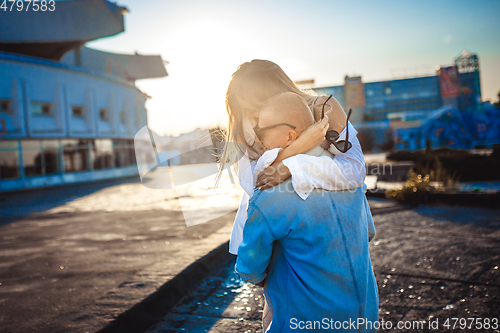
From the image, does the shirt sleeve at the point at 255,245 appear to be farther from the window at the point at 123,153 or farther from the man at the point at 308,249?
the window at the point at 123,153

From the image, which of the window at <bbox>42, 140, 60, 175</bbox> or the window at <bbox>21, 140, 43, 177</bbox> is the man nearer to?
the window at <bbox>21, 140, 43, 177</bbox>

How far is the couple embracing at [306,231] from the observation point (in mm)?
1151

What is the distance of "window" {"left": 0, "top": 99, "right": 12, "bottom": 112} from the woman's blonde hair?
24385 mm

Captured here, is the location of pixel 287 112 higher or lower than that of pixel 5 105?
lower

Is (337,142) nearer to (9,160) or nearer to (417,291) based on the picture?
(417,291)

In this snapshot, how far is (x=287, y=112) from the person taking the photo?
1.23 meters

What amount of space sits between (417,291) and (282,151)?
294 cm

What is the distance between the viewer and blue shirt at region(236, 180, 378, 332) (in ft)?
3.76

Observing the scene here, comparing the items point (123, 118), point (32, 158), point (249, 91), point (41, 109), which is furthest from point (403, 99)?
point (249, 91)

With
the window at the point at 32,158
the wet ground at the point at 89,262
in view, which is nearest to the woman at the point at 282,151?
the wet ground at the point at 89,262

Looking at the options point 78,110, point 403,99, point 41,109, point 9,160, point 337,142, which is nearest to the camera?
point 337,142

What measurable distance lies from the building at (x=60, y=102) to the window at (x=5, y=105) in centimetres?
5

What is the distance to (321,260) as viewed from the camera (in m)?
1.16

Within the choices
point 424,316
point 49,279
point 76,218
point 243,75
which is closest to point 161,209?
point 76,218
